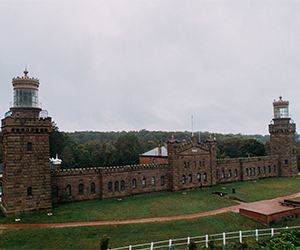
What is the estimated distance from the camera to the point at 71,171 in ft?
106

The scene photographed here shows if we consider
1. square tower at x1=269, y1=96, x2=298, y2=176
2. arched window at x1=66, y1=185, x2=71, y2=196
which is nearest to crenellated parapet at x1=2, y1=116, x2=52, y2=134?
arched window at x1=66, y1=185, x2=71, y2=196

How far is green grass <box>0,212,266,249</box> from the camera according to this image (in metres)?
20.8

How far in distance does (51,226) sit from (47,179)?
19.8ft

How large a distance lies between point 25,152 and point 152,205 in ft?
54.8

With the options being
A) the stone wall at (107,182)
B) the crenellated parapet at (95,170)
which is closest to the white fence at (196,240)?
the stone wall at (107,182)

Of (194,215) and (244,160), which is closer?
(194,215)

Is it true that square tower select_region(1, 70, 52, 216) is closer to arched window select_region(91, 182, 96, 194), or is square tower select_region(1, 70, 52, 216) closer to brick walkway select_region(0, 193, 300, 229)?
brick walkway select_region(0, 193, 300, 229)

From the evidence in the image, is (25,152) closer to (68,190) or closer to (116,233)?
(68,190)

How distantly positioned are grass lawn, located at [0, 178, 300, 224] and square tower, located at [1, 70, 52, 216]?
1.64m

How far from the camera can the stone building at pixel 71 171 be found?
26859 mm

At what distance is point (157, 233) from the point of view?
23281mm

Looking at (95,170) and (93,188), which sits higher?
(95,170)

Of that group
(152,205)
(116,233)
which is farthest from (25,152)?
(152,205)

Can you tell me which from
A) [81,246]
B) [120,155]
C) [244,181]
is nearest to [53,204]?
[81,246]
